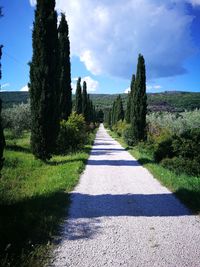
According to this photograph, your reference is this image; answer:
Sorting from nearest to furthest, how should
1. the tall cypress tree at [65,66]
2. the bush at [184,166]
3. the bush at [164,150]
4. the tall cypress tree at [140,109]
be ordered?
1. the bush at [184,166]
2. the bush at [164,150]
3. the tall cypress tree at [65,66]
4. the tall cypress tree at [140,109]

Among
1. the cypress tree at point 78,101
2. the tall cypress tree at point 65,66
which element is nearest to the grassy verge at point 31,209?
the tall cypress tree at point 65,66

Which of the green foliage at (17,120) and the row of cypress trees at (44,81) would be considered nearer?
the row of cypress trees at (44,81)

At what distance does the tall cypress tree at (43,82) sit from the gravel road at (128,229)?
22.0 feet

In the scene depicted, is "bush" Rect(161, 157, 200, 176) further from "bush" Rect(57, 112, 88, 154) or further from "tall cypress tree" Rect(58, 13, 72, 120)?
"tall cypress tree" Rect(58, 13, 72, 120)

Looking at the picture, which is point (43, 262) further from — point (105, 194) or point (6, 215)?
point (105, 194)

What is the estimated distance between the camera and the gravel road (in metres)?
5.38

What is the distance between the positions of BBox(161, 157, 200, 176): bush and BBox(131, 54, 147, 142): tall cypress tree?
46.0 ft

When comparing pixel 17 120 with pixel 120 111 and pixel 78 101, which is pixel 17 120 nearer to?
pixel 78 101

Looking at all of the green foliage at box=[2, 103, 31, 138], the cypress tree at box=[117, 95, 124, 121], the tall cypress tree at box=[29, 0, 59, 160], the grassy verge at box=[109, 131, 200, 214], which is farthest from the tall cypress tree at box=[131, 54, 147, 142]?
the cypress tree at box=[117, 95, 124, 121]

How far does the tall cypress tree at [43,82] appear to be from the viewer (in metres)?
17.3

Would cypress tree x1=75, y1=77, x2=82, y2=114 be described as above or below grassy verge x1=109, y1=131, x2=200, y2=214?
above

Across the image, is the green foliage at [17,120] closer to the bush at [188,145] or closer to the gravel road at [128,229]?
the bush at [188,145]

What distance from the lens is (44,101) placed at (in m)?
17.4

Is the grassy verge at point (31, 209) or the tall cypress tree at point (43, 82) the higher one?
the tall cypress tree at point (43, 82)
